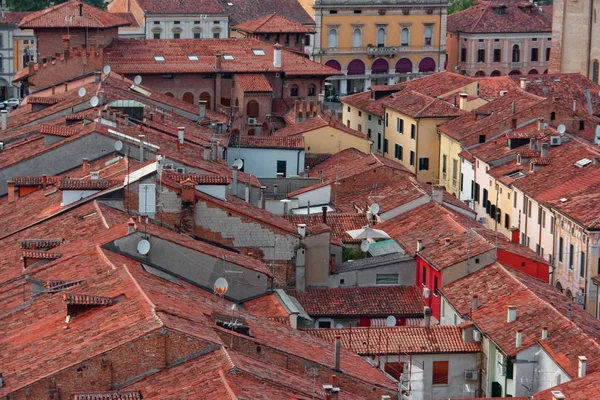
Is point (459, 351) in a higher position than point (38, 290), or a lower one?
lower

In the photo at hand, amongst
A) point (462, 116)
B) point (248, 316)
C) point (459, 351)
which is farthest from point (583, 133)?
point (248, 316)

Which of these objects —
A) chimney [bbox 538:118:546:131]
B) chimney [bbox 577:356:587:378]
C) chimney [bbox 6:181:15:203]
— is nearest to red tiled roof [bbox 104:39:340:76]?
chimney [bbox 538:118:546:131]

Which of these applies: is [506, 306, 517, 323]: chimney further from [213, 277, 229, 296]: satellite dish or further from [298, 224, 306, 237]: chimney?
[213, 277, 229, 296]: satellite dish

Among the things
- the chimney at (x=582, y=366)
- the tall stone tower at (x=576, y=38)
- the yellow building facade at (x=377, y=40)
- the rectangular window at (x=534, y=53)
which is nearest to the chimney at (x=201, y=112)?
the tall stone tower at (x=576, y=38)

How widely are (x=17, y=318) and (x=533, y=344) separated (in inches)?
518

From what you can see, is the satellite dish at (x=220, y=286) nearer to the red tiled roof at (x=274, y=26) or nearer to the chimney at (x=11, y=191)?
the chimney at (x=11, y=191)

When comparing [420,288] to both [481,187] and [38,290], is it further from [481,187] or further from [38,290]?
[481,187]

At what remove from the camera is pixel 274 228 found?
46781 millimetres

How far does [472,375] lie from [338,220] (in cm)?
1307

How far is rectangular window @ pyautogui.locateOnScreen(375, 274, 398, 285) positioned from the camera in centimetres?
5000

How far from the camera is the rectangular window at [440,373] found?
43.3 metres

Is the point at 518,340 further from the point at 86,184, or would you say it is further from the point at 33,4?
the point at 33,4

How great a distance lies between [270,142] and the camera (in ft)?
228

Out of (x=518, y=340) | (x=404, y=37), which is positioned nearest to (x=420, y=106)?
(x=404, y=37)
